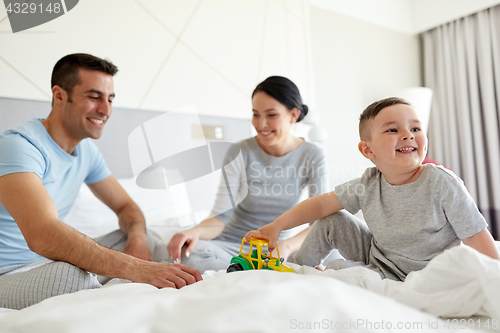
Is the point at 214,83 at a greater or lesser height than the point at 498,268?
greater

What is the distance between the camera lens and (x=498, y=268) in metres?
0.61

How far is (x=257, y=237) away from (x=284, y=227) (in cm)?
11

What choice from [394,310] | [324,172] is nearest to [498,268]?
[394,310]

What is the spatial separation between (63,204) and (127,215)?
246 millimetres

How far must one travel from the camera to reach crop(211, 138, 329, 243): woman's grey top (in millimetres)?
1601

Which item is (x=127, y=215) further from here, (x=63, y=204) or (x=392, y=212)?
(x=392, y=212)

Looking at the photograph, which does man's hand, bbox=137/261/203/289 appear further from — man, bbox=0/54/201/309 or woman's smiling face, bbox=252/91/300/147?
woman's smiling face, bbox=252/91/300/147

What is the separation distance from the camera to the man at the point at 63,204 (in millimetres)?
951

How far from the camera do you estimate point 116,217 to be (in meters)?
1.78

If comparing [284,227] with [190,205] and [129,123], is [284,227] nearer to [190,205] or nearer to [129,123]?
[190,205]

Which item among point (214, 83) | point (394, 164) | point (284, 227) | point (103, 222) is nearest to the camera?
point (394, 164)

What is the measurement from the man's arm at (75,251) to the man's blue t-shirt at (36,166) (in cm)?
4

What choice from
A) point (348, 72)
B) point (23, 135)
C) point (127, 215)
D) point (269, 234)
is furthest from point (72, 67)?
point (348, 72)

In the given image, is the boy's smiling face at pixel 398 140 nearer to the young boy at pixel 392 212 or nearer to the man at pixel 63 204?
the young boy at pixel 392 212
